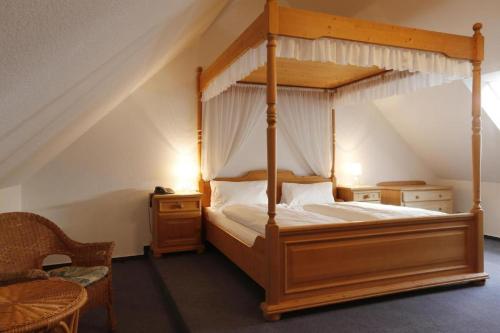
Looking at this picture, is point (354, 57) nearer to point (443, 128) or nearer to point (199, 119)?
point (199, 119)

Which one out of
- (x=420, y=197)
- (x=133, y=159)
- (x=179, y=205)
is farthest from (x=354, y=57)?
(x=420, y=197)

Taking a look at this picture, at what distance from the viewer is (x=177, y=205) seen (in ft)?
13.5

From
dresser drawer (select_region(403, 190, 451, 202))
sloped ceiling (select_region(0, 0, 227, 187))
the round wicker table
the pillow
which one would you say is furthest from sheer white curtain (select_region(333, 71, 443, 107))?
the round wicker table

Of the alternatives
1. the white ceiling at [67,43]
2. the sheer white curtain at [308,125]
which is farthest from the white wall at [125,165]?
Result: the white ceiling at [67,43]

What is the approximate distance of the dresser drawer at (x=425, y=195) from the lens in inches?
203

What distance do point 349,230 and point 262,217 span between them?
2.84 ft

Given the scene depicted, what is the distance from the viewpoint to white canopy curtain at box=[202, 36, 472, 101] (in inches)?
105

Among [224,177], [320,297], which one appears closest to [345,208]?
[320,297]

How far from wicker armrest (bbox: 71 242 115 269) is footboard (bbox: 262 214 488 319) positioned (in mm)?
1256

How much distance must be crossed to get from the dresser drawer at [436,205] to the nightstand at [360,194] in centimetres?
48

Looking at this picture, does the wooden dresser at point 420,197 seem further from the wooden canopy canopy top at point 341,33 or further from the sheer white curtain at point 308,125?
the wooden canopy canopy top at point 341,33

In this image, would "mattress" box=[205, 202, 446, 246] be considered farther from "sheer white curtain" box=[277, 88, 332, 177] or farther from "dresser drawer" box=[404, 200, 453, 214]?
"dresser drawer" box=[404, 200, 453, 214]

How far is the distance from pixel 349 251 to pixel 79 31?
2425mm

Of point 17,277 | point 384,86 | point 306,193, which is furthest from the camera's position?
point 306,193
